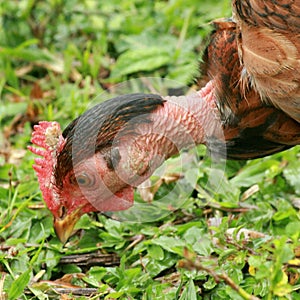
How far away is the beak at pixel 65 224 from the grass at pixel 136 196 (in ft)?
0.43

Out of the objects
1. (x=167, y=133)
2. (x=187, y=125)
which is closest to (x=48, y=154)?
(x=167, y=133)

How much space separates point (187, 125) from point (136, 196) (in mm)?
734

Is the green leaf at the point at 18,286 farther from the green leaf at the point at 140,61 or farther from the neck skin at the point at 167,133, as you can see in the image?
the green leaf at the point at 140,61

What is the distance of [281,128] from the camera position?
10.6ft

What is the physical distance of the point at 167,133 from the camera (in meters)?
3.41

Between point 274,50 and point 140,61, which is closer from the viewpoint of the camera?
point 274,50

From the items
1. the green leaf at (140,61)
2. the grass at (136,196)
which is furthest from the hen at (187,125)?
the green leaf at (140,61)

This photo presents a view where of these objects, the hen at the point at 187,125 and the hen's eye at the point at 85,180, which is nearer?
the hen at the point at 187,125

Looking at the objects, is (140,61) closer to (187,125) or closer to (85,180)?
(187,125)

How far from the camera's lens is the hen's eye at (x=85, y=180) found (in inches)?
130

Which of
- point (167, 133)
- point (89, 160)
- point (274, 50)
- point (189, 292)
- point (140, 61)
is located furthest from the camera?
point (140, 61)

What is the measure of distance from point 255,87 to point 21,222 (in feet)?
5.09

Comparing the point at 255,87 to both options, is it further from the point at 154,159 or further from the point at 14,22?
the point at 14,22

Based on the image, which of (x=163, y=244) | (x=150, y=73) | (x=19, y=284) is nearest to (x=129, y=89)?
(x=150, y=73)
